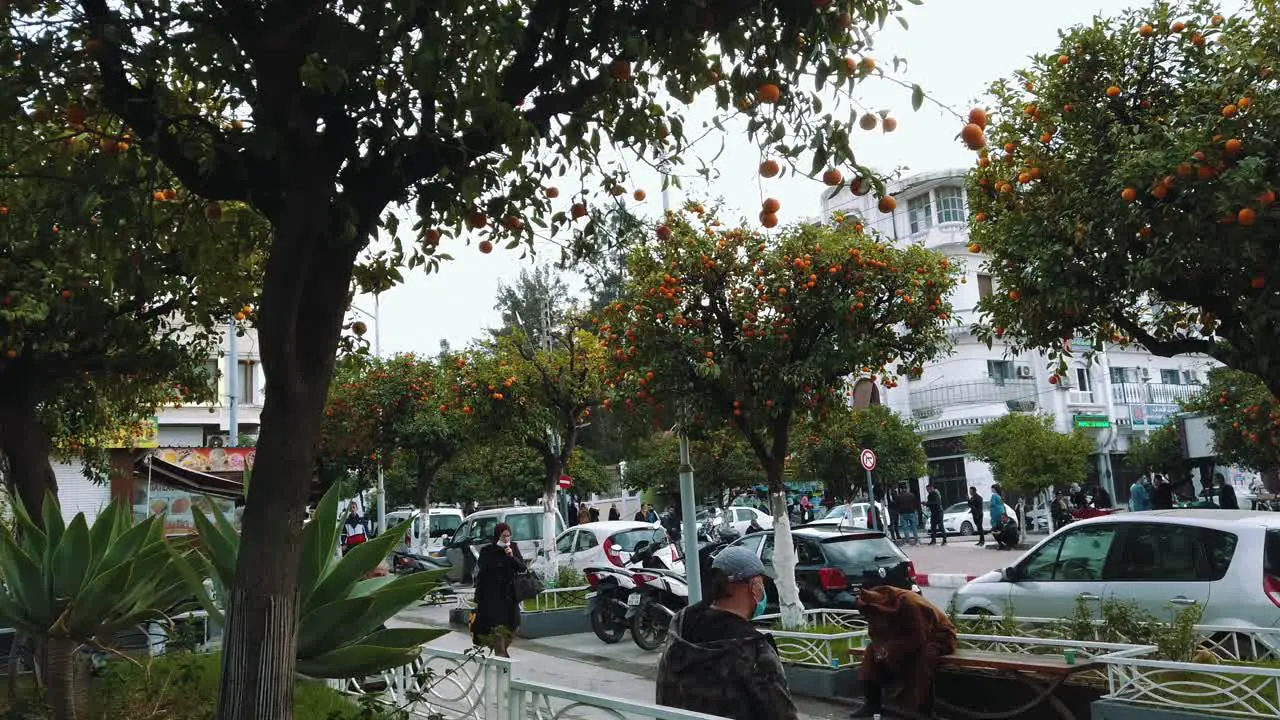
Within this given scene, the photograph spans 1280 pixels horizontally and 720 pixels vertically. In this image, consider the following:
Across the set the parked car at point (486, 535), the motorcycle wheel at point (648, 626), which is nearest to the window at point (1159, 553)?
the motorcycle wheel at point (648, 626)

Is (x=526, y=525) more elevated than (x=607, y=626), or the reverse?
(x=526, y=525)

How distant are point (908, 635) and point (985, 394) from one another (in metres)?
38.0

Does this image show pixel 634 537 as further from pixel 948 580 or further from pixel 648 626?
pixel 948 580

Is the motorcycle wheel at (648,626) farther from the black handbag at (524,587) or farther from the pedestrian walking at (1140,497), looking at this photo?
the pedestrian walking at (1140,497)

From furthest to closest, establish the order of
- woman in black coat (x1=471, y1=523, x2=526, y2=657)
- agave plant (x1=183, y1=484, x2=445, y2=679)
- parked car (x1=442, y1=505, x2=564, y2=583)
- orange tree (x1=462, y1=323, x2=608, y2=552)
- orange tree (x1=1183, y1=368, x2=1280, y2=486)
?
parked car (x1=442, y1=505, x2=564, y2=583) < orange tree (x1=1183, y1=368, x2=1280, y2=486) < orange tree (x1=462, y1=323, x2=608, y2=552) < woman in black coat (x1=471, y1=523, x2=526, y2=657) < agave plant (x1=183, y1=484, x2=445, y2=679)

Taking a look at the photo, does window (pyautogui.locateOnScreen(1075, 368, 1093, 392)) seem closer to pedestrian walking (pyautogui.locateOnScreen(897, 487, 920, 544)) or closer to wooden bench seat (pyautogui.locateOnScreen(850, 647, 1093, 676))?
pedestrian walking (pyautogui.locateOnScreen(897, 487, 920, 544))

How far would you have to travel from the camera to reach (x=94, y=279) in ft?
25.4

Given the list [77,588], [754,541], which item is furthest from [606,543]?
[77,588]

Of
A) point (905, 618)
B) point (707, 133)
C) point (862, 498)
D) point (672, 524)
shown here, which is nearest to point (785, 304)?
point (905, 618)

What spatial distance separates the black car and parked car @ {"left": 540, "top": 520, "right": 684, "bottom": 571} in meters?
4.75

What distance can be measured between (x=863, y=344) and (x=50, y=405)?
940cm

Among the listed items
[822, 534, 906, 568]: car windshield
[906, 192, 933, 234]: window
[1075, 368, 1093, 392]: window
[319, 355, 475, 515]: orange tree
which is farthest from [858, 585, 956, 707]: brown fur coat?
[1075, 368, 1093, 392]: window

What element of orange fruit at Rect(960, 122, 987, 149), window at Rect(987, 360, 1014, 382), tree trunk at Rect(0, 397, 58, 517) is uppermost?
window at Rect(987, 360, 1014, 382)

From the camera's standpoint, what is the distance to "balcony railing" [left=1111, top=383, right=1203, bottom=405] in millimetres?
46750
